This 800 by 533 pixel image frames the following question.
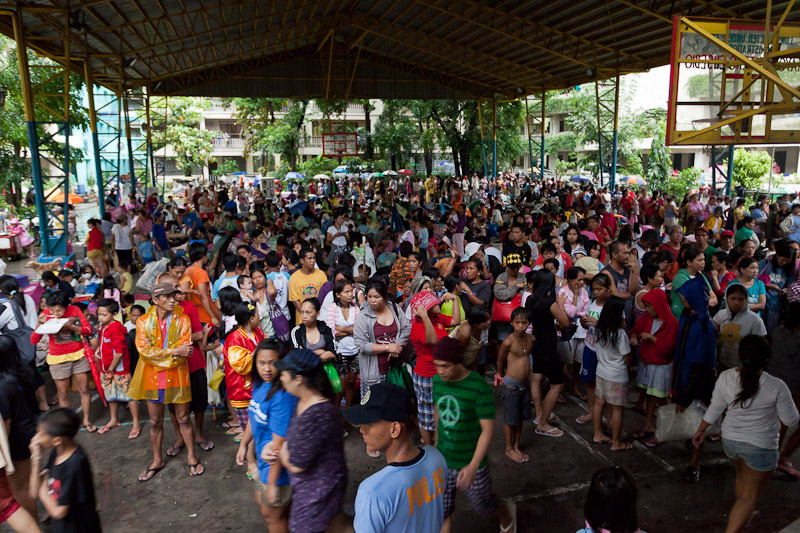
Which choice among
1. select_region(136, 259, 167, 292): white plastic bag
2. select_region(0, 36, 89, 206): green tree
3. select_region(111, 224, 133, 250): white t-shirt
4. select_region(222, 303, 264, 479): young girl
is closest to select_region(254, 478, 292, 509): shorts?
select_region(222, 303, 264, 479): young girl

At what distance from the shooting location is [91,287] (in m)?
7.96

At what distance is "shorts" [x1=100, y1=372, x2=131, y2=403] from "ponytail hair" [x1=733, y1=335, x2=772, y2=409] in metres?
5.36

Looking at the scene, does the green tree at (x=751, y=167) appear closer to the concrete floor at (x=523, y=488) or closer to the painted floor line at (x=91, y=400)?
the concrete floor at (x=523, y=488)

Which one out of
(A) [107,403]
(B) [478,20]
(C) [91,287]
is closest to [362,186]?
(B) [478,20]

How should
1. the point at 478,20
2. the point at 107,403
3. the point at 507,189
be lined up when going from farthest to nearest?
1. the point at 507,189
2. the point at 478,20
3. the point at 107,403

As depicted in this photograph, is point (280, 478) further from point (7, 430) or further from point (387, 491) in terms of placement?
point (7, 430)

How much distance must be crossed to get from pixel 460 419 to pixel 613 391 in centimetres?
206

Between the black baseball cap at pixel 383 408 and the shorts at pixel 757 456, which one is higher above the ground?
the black baseball cap at pixel 383 408

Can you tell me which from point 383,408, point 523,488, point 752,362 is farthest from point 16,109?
point 752,362

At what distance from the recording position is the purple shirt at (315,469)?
109 inches

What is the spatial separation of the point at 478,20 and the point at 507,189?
9709mm

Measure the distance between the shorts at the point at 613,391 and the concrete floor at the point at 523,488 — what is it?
1.86 feet

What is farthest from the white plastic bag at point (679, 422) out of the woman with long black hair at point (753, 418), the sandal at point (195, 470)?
the sandal at point (195, 470)

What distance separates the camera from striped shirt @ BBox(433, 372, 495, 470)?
334 centimetres
